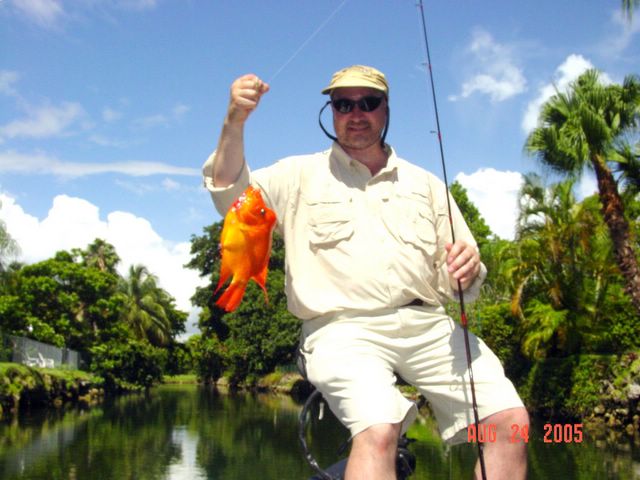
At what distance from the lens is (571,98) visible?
16.9 meters

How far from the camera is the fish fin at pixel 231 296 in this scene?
2951 mm

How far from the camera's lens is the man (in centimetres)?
268

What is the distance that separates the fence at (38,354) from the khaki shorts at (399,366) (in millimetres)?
25739

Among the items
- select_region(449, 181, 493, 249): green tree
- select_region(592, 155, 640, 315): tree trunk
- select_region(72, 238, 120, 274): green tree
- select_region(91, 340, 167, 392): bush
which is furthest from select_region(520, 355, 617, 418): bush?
select_region(72, 238, 120, 274): green tree

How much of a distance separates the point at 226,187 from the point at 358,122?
0.67 m

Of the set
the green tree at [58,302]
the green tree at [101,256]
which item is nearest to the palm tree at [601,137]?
the green tree at [58,302]

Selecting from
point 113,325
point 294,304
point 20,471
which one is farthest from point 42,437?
point 113,325

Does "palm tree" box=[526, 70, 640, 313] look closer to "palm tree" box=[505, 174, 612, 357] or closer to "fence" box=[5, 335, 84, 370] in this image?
"palm tree" box=[505, 174, 612, 357]

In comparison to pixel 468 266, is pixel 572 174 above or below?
above

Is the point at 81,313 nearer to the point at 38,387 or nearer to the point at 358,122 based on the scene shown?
the point at 38,387

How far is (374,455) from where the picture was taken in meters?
2.51

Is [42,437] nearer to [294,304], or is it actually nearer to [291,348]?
[294,304]

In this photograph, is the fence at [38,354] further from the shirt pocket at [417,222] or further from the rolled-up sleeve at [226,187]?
the shirt pocket at [417,222]

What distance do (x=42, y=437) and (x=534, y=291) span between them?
1471cm
